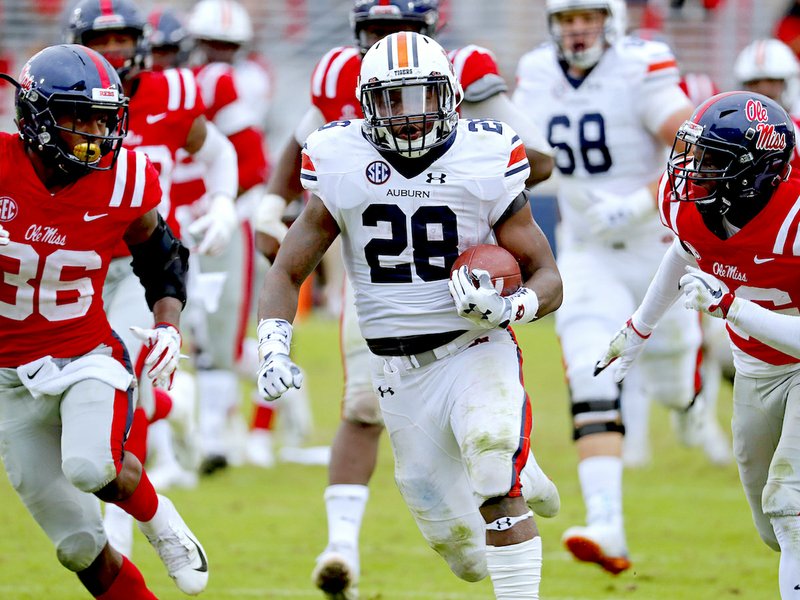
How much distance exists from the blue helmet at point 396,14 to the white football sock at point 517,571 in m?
2.21

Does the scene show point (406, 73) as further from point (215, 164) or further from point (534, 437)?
point (534, 437)

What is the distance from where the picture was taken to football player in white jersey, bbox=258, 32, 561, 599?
4.09m

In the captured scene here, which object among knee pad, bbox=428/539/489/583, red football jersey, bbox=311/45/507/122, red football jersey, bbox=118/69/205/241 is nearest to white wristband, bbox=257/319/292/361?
knee pad, bbox=428/539/489/583

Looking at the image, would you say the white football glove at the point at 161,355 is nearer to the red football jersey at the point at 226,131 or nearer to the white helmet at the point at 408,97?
the white helmet at the point at 408,97

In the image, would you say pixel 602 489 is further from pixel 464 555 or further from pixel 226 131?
pixel 226 131

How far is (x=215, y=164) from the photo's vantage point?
6.41 meters

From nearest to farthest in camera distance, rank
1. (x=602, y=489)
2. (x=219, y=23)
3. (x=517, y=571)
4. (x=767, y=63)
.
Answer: (x=517, y=571)
(x=602, y=489)
(x=767, y=63)
(x=219, y=23)

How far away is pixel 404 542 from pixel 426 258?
2655 millimetres

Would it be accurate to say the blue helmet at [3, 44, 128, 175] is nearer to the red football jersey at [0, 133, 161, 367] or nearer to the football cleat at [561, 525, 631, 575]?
the red football jersey at [0, 133, 161, 367]

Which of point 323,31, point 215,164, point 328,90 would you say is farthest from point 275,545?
point 323,31

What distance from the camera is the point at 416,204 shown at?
4152 mm

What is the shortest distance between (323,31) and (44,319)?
1275 centimetres

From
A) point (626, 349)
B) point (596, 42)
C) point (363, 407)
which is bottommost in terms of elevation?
point (363, 407)

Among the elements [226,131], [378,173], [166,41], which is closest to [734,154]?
[378,173]
